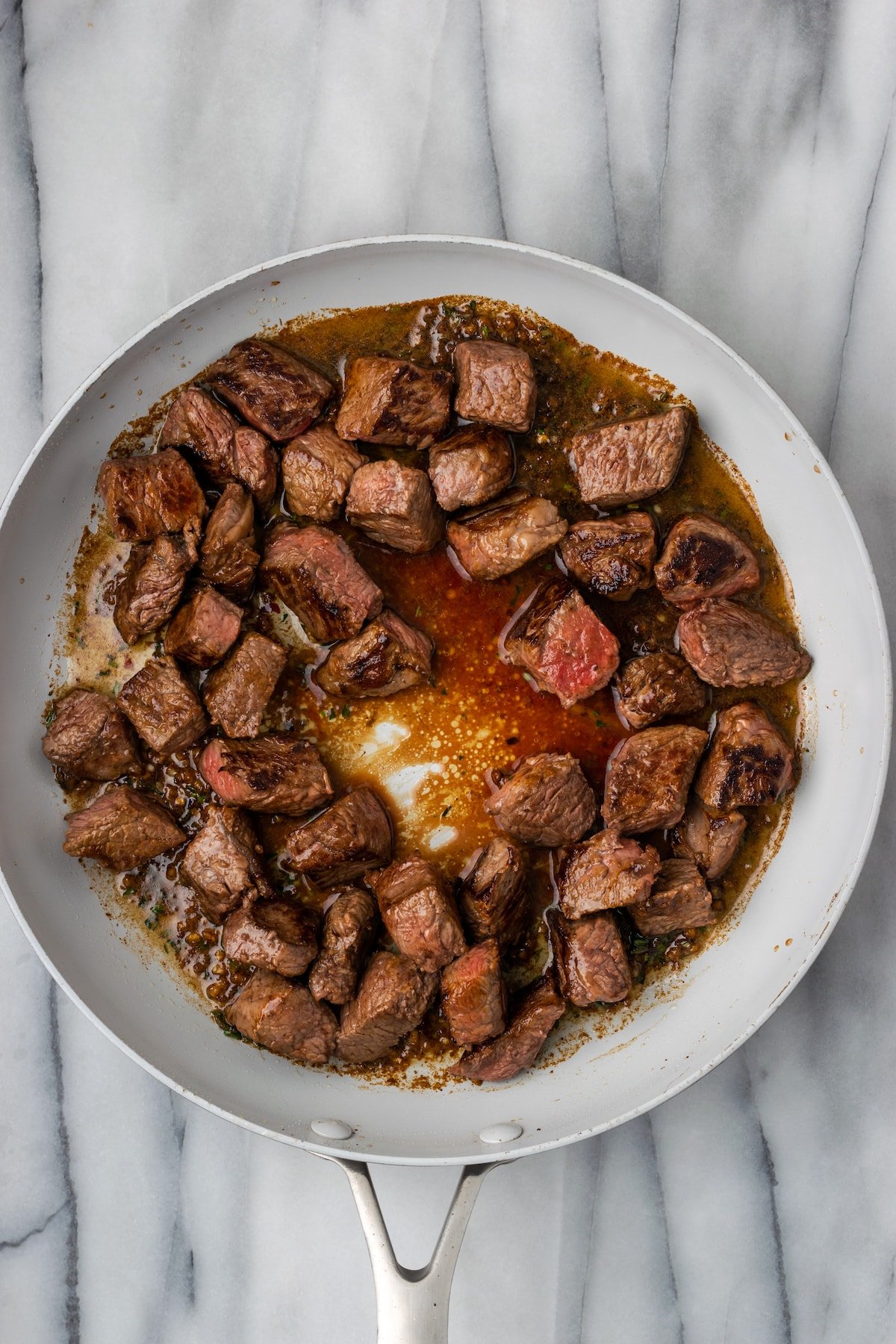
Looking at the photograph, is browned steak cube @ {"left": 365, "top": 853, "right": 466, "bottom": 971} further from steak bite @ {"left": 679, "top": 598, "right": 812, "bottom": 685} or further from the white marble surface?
steak bite @ {"left": 679, "top": 598, "right": 812, "bottom": 685}

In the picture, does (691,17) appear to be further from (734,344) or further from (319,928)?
(319,928)

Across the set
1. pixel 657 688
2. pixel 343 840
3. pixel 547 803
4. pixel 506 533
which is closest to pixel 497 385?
pixel 506 533

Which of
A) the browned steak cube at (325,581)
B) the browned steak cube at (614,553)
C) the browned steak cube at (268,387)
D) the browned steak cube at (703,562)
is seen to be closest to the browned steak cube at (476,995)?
the browned steak cube at (325,581)

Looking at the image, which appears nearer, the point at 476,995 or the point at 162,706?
the point at 476,995

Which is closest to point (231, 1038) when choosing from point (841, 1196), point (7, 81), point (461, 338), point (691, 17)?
point (841, 1196)

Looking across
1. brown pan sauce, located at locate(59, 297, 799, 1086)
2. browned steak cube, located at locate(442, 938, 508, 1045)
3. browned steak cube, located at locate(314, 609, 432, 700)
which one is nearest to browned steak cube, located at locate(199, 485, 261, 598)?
brown pan sauce, located at locate(59, 297, 799, 1086)

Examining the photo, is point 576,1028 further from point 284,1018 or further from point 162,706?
point 162,706

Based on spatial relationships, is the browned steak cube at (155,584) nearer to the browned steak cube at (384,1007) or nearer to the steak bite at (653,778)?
the browned steak cube at (384,1007)
